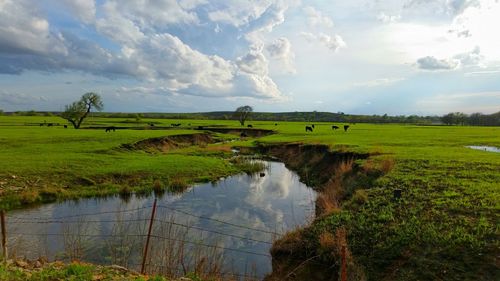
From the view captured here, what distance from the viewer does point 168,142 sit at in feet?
191

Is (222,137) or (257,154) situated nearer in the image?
(257,154)

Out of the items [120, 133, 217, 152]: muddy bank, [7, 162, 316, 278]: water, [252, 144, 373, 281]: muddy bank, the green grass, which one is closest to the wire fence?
[7, 162, 316, 278]: water

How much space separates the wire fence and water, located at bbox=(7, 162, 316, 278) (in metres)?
0.04

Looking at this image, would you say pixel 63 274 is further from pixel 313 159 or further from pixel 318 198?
pixel 313 159

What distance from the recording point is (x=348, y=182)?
23062 mm

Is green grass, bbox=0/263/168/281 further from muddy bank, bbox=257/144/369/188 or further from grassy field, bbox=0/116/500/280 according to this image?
muddy bank, bbox=257/144/369/188

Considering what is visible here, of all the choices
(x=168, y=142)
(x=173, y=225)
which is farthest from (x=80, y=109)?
(x=173, y=225)

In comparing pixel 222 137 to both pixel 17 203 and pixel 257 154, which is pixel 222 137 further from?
pixel 17 203

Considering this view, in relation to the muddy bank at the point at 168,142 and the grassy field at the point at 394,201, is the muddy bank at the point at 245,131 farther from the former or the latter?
the grassy field at the point at 394,201

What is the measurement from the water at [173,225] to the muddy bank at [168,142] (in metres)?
22.8

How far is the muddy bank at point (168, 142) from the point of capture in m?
49.6

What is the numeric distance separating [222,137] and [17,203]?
55.8 meters

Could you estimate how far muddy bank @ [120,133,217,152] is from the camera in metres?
49.6

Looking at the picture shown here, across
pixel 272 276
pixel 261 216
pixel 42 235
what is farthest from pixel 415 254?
pixel 42 235
